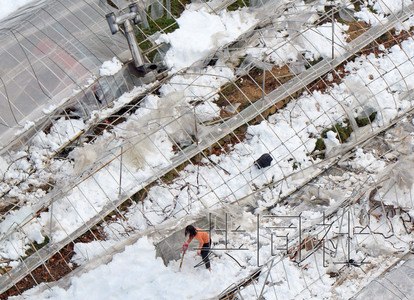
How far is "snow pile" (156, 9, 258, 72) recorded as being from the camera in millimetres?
11992

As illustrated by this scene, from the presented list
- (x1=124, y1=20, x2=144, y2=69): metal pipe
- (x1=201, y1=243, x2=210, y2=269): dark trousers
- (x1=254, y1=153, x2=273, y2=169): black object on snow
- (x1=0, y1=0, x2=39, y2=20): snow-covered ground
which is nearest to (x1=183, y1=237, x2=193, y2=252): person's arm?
(x1=201, y1=243, x2=210, y2=269): dark trousers

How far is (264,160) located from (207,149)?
0.92 metres

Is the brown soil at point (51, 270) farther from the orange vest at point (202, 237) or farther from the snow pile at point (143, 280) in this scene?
the orange vest at point (202, 237)

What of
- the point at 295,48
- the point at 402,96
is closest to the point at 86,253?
the point at 295,48

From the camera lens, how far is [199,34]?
476 inches

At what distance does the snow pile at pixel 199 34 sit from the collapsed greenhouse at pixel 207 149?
0.08ft

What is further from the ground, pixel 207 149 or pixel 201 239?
pixel 207 149

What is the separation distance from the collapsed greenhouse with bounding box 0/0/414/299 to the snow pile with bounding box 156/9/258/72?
0.08ft

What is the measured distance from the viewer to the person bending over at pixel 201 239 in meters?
10.1

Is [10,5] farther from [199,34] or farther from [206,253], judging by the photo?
[206,253]

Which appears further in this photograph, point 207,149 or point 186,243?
point 207,149

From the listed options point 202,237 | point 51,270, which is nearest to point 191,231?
point 202,237

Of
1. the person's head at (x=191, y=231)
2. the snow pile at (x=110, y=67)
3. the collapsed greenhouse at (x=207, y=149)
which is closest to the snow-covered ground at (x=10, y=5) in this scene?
the collapsed greenhouse at (x=207, y=149)

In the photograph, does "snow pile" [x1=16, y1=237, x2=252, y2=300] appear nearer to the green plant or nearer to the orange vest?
the orange vest
